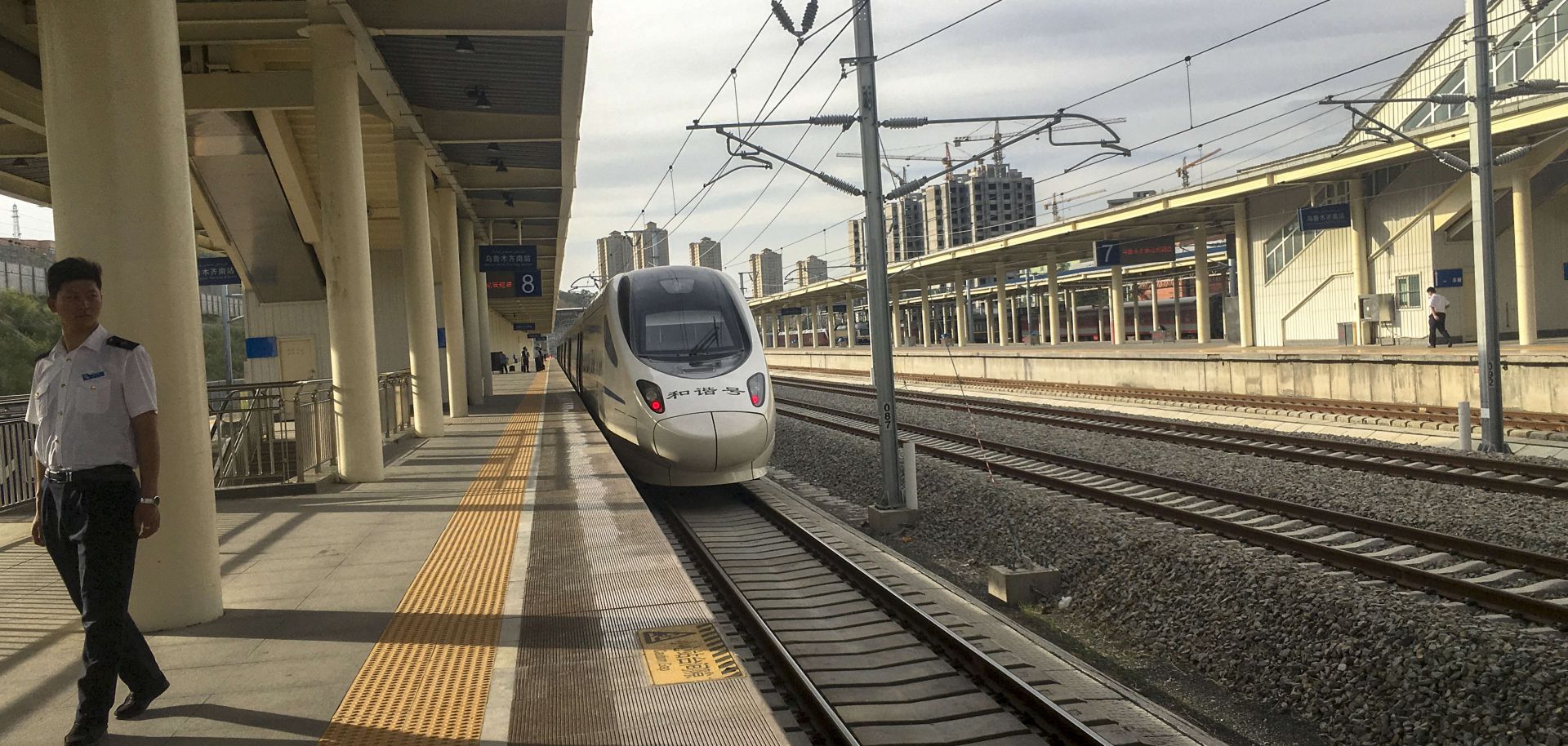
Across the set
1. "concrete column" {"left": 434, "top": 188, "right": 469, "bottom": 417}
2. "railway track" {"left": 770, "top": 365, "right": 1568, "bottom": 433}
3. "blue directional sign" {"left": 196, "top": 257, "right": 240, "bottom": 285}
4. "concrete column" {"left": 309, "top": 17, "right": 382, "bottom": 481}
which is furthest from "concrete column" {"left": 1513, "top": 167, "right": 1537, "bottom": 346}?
"blue directional sign" {"left": 196, "top": 257, "right": 240, "bottom": 285}

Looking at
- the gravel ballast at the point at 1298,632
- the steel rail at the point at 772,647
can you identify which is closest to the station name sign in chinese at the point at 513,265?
the steel rail at the point at 772,647

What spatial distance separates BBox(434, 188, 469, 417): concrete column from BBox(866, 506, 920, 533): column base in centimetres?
1361

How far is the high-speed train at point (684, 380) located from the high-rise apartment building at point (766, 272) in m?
43.7

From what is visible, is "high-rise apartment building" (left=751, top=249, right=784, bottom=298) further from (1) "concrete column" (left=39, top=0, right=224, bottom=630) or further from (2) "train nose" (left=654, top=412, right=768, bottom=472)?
(1) "concrete column" (left=39, top=0, right=224, bottom=630)

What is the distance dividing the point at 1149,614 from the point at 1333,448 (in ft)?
23.8

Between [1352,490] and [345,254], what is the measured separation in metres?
10.7

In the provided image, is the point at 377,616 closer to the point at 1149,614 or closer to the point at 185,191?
the point at 185,191

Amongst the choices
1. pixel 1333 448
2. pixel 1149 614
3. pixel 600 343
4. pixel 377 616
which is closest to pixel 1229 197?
pixel 1333 448

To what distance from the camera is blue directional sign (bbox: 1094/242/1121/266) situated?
37625 mm

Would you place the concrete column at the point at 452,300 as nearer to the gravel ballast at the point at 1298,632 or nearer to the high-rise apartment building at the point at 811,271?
the gravel ballast at the point at 1298,632

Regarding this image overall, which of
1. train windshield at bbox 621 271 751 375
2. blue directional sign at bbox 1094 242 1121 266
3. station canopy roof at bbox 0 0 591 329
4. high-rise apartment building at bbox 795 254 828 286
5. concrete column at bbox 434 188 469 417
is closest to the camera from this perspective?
train windshield at bbox 621 271 751 375

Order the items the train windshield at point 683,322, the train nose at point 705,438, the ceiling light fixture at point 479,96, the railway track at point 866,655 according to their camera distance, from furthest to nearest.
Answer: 1. the ceiling light fixture at point 479,96
2. the train windshield at point 683,322
3. the train nose at point 705,438
4. the railway track at point 866,655

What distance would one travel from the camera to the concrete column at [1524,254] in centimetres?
2192

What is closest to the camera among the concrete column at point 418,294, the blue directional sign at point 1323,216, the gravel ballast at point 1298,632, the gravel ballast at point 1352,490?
the gravel ballast at point 1298,632
